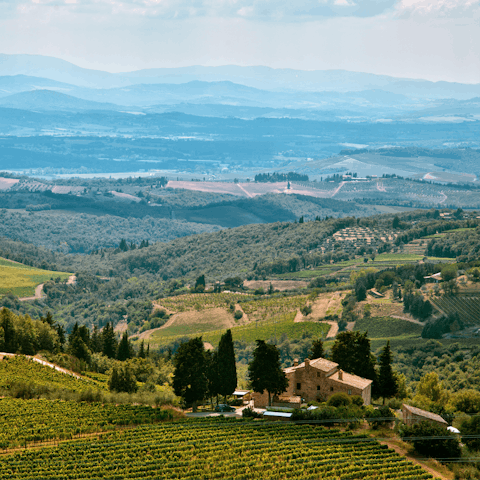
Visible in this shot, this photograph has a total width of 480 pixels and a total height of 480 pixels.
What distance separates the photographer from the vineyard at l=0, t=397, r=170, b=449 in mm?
52156

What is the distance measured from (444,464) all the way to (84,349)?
1890 inches

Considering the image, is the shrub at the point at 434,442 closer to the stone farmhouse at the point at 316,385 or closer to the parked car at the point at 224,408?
A: the stone farmhouse at the point at 316,385

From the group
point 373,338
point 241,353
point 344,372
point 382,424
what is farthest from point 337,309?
point 382,424

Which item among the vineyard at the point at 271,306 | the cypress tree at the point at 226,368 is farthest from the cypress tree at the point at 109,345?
the vineyard at the point at 271,306

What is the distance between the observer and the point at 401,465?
161 feet

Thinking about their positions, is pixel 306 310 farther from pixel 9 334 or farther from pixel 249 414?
pixel 249 414

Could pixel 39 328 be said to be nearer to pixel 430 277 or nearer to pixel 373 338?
pixel 373 338

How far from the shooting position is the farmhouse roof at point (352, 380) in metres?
64.2

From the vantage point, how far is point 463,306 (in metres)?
148

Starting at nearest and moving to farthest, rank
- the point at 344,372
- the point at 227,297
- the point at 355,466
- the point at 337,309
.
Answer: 1. the point at 355,466
2. the point at 344,372
3. the point at 337,309
4. the point at 227,297

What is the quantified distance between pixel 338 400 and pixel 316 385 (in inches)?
155

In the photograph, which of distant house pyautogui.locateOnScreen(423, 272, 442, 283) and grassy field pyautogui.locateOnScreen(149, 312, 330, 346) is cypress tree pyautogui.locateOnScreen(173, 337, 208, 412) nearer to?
grassy field pyautogui.locateOnScreen(149, 312, 330, 346)

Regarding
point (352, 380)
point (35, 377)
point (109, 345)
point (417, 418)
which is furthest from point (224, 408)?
point (109, 345)

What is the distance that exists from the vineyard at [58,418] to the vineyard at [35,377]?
4785 millimetres
